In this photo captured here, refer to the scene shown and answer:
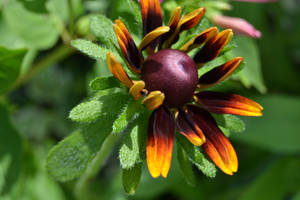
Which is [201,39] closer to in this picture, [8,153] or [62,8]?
[8,153]

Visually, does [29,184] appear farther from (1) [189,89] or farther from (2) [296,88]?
(2) [296,88]

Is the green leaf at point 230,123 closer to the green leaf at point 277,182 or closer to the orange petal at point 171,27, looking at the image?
the orange petal at point 171,27

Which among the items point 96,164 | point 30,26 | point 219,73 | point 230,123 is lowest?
point 96,164

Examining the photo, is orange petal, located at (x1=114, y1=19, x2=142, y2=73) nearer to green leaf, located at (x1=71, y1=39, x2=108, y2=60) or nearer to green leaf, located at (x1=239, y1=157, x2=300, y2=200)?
green leaf, located at (x1=71, y1=39, x2=108, y2=60)

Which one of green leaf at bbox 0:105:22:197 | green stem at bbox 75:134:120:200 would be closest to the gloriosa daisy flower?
green stem at bbox 75:134:120:200

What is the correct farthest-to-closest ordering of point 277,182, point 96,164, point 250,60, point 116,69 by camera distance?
point 277,182, point 250,60, point 96,164, point 116,69

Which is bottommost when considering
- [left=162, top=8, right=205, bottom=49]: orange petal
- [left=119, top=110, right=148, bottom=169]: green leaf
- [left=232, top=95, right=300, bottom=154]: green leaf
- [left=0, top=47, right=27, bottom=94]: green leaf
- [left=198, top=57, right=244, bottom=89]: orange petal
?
[left=232, top=95, right=300, bottom=154]: green leaf

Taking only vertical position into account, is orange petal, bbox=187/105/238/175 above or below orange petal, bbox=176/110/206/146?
below

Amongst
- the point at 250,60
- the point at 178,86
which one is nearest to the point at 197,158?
→ the point at 178,86

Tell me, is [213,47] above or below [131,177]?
above
